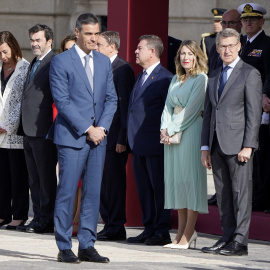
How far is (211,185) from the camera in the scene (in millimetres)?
14844

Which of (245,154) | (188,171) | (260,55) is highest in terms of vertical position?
(260,55)

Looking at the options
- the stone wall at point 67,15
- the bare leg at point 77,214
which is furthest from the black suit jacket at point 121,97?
the stone wall at point 67,15

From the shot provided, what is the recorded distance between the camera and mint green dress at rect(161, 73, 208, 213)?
32.1 ft

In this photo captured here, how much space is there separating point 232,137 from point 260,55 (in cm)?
147

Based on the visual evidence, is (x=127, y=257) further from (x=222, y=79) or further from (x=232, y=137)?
(x=222, y=79)

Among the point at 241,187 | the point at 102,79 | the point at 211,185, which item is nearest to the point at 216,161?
the point at 241,187

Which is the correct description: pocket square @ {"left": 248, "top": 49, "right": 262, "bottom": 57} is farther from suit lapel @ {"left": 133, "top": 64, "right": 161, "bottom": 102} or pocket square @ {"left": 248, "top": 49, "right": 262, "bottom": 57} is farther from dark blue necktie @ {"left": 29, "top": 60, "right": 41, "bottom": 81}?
dark blue necktie @ {"left": 29, "top": 60, "right": 41, "bottom": 81}

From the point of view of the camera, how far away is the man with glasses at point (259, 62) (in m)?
10.6

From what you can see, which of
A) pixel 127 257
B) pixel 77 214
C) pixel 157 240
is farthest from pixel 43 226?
pixel 127 257

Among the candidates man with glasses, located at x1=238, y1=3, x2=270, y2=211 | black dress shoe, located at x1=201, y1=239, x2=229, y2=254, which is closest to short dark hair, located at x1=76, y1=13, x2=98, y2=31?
black dress shoe, located at x1=201, y1=239, x2=229, y2=254

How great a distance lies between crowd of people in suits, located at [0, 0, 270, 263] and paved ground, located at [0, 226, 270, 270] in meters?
0.18

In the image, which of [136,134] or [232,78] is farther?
[136,134]

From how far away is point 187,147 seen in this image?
9820 mm

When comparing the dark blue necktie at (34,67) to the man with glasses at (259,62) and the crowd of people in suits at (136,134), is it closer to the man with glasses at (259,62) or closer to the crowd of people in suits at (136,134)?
the crowd of people in suits at (136,134)
